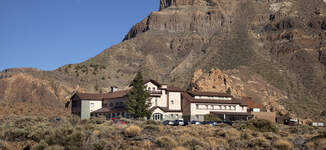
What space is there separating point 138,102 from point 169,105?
1133 cm

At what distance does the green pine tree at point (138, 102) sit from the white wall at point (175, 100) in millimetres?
8992

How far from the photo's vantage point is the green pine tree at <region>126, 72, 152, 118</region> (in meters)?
68.9

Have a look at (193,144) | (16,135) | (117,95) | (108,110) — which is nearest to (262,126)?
(193,144)

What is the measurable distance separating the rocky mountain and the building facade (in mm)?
28240

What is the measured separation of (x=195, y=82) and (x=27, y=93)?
5313 centimetres

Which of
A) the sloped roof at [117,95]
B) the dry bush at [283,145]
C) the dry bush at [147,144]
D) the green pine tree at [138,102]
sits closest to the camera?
the dry bush at [283,145]

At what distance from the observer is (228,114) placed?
264 feet

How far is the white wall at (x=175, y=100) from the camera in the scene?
262ft

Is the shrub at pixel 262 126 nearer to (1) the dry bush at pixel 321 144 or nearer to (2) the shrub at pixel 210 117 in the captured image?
(1) the dry bush at pixel 321 144

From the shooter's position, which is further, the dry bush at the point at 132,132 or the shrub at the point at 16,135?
the dry bush at the point at 132,132

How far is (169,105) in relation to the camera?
79.3m

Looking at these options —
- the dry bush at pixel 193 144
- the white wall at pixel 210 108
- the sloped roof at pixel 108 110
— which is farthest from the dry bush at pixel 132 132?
the white wall at pixel 210 108

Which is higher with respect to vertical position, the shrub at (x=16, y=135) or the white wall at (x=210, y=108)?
the white wall at (x=210, y=108)

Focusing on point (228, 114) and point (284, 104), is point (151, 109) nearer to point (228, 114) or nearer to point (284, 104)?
point (228, 114)
